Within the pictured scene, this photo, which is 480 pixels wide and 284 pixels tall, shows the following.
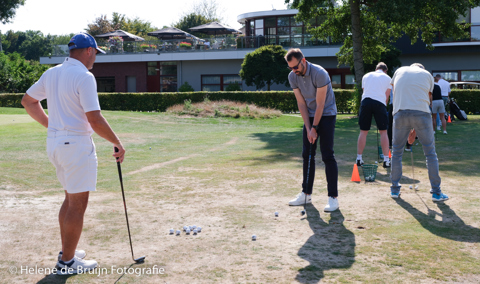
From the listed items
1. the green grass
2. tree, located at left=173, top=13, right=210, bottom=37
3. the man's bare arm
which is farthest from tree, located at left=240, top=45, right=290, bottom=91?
tree, located at left=173, top=13, right=210, bottom=37

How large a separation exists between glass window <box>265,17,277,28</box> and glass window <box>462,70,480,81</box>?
15323 mm

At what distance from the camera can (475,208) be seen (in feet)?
20.1

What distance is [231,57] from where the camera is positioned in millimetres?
38906

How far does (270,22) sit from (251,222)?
3702cm

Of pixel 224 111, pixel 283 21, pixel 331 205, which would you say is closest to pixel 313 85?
pixel 331 205

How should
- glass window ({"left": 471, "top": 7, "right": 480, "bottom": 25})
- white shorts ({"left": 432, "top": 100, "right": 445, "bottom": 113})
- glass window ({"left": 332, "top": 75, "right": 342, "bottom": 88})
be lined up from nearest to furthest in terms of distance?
white shorts ({"left": 432, "top": 100, "right": 445, "bottom": 113}) → glass window ({"left": 471, "top": 7, "right": 480, "bottom": 25}) → glass window ({"left": 332, "top": 75, "right": 342, "bottom": 88})

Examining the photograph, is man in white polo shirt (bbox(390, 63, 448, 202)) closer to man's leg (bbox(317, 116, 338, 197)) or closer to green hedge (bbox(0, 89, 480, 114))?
man's leg (bbox(317, 116, 338, 197))

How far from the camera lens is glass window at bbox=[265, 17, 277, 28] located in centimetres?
4059

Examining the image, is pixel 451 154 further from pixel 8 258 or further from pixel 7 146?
pixel 7 146

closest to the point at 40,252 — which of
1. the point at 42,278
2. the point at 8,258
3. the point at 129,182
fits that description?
the point at 8,258

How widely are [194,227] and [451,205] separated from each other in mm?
3434

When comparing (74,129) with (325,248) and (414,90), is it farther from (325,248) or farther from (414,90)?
(414,90)

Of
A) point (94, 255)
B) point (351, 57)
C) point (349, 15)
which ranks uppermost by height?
point (349, 15)

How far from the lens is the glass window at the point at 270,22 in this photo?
133 feet
